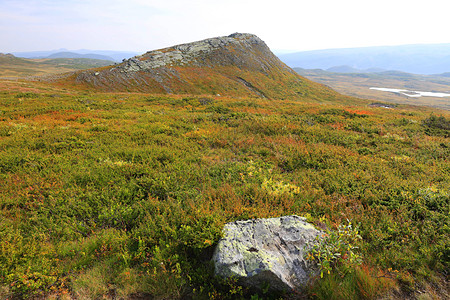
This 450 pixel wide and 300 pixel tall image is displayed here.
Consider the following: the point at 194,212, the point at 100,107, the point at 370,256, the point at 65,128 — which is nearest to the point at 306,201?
the point at 370,256

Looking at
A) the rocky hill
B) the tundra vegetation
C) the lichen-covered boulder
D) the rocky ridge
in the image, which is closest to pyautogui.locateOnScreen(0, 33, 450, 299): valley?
the tundra vegetation

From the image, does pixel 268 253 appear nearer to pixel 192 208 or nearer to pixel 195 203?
pixel 192 208

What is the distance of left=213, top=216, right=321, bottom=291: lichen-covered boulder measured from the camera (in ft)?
13.2

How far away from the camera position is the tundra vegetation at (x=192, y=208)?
4.10m

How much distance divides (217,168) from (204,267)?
15.9 feet

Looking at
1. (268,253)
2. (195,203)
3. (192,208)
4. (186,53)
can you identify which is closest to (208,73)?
(186,53)

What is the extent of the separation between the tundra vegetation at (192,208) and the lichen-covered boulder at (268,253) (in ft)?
0.88

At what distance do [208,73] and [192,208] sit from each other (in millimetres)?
65321

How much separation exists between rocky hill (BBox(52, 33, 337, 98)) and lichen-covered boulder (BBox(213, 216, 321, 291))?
2099 inches

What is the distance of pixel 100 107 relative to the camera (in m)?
22.5

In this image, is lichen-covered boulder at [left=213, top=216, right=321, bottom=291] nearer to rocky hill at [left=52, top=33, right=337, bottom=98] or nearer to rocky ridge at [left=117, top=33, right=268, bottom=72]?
rocky hill at [left=52, top=33, right=337, bottom=98]

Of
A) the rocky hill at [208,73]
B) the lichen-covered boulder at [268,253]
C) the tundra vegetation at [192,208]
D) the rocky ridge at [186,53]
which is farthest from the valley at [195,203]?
the rocky ridge at [186,53]

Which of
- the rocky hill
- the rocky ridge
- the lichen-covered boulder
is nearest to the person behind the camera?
the lichen-covered boulder

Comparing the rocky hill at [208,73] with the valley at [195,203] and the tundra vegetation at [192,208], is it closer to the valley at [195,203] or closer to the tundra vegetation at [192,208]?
the valley at [195,203]
